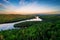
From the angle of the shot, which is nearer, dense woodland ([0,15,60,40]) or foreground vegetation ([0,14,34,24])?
dense woodland ([0,15,60,40])

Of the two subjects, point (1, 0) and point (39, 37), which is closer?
point (39, 37)

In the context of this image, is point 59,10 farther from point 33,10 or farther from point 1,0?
point 1,0

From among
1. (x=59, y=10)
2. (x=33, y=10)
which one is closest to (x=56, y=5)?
(x=59, y=10)

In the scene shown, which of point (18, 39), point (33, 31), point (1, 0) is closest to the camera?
point (18, 39)

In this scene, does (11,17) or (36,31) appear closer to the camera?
(36,31)

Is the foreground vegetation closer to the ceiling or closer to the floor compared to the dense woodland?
closer to the ceiling

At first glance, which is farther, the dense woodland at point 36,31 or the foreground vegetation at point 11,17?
the foreground vegetation at point 11,17

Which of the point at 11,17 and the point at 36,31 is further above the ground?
the point at 11,17

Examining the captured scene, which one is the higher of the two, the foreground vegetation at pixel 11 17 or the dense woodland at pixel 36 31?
the foreground vegetation at pixel 11 17
